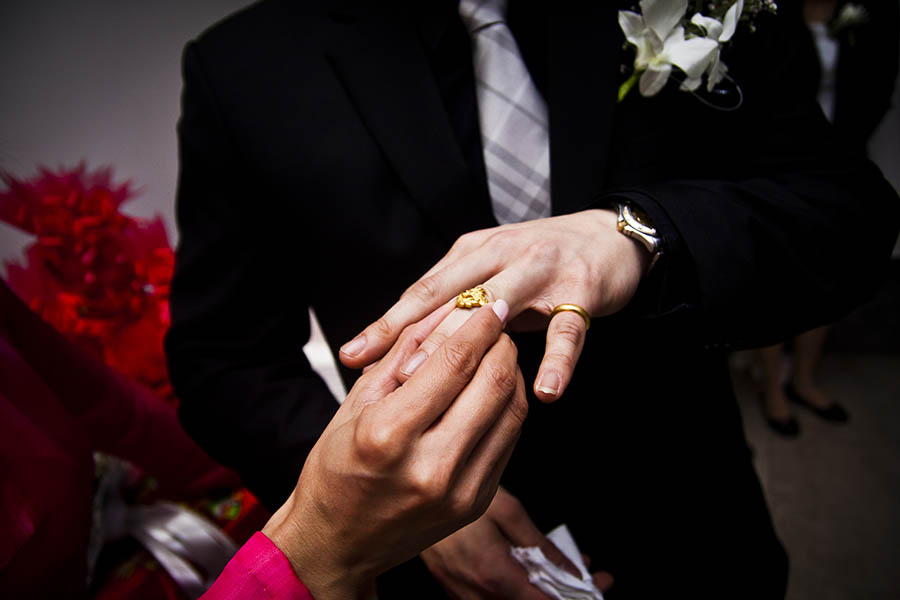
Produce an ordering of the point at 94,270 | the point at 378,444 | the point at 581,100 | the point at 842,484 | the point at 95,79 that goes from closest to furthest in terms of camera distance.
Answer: the point at 378,444 < the point at 581,100 < the point at 94,270 < the point at 95,79 < the point at 842,484

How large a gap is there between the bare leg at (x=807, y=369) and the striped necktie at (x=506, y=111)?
2.32m

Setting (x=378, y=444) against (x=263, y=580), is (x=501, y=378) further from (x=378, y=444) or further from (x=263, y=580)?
(x=263, y=580)

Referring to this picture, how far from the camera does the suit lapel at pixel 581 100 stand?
0.78 m

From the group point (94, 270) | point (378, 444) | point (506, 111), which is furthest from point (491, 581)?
point (94, 270)

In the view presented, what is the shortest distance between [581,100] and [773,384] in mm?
2297

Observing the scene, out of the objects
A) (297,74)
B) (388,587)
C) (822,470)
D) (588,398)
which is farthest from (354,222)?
(822,470)

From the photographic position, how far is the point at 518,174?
81 cm

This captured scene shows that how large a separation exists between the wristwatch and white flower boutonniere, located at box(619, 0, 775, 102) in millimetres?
184

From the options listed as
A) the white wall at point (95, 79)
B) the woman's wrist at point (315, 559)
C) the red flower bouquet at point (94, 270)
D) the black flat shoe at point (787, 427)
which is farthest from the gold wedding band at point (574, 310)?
the black flat shoe at point (787, 427)

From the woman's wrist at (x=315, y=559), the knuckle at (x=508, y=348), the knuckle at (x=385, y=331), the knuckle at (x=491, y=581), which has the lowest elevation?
the knuckle at (x=491, y=581)

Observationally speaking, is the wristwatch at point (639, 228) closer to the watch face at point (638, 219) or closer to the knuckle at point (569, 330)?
the watch face at point (638, 219)

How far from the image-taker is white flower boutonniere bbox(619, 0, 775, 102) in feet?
2.15

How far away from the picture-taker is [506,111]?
2.64 ft

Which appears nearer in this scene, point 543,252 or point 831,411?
point 543,252
